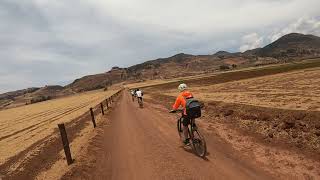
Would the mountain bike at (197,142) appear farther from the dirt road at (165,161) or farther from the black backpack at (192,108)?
the black backpack at (192,108)

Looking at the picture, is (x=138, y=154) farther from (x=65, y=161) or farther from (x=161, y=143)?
(x=65, y=161)

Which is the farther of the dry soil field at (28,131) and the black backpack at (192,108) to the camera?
the dry soil field at (28,131)

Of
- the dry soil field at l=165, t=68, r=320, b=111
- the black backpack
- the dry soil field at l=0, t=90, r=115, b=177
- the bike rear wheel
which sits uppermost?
the black backpack

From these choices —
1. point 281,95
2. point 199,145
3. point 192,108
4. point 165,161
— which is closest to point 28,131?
point 281,95

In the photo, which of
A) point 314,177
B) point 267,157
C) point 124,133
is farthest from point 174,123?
point 314,177

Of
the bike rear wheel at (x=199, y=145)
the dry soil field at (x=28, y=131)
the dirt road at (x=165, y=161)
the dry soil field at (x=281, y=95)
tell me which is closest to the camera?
the dirt road at (x=165, y=161)

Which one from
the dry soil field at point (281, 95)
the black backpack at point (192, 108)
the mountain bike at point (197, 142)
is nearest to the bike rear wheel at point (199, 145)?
the mountain bike at point (197, 142)

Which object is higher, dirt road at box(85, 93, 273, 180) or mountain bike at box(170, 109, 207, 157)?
mountain bike at box(170, 109, 207, 157)

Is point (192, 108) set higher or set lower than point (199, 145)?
higher

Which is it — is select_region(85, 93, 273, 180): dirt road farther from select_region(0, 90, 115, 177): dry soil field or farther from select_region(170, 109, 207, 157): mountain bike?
select_region(0, 90, 115, 177): dry soil field

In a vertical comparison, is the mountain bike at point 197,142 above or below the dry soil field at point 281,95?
above

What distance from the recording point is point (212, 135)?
16781mm

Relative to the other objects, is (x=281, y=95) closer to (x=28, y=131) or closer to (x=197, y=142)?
(x=197, y=142)

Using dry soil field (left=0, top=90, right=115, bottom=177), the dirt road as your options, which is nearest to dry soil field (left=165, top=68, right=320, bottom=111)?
the dirt road
